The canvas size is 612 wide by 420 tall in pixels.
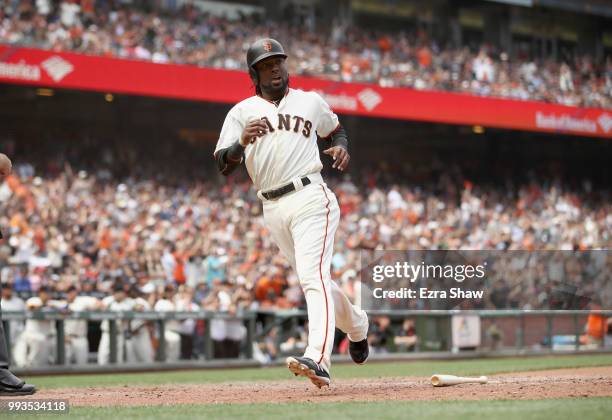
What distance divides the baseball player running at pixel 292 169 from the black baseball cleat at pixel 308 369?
14 cm

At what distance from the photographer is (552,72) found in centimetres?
2781

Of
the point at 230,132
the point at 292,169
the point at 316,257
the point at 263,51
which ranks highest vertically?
the point at 263,51

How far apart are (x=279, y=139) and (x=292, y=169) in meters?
0.20

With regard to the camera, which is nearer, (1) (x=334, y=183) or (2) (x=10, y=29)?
(2) (x=10, y=29)

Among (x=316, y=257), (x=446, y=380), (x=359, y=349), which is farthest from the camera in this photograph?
(x=359, y=349)

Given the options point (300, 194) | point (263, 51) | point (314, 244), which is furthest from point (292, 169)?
point (263, 51)

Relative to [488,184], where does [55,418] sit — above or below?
below

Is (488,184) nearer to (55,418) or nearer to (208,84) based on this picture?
(208,84)

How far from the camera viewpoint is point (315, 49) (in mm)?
22562

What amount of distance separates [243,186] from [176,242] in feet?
13.3

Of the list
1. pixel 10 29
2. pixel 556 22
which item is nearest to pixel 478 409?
pixel 10 29

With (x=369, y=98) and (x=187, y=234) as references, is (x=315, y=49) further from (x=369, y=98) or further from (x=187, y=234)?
(x=187, y=234)

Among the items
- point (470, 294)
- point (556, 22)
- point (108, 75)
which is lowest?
point (470, 294)

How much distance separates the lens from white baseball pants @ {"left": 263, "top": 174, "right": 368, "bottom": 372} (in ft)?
19.4
